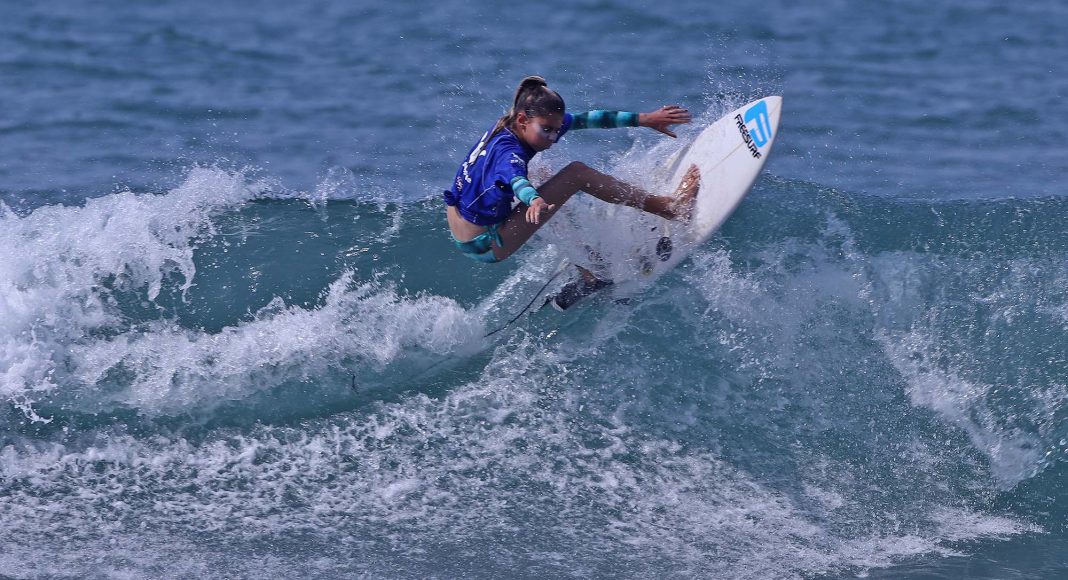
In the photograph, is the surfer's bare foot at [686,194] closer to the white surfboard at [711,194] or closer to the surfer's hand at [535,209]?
the white surfboard at [711,194]

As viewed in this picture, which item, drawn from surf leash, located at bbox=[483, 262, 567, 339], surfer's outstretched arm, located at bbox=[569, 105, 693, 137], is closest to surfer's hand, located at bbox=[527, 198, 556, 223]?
surfer's outstretched arm, located at bbox=[569, 105, 693, 137]

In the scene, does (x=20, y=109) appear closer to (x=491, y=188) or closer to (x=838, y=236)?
(x=491, y=188)

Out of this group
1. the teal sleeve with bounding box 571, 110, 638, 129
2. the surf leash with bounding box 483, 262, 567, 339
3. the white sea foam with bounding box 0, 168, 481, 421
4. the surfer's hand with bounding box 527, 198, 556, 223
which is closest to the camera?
the surfer's hand with bounding box 527, 198, 556, 223

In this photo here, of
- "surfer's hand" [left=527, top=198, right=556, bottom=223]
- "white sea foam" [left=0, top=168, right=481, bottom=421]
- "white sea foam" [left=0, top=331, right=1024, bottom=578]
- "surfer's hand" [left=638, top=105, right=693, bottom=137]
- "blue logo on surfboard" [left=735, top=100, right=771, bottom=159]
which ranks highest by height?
"surfer's hand" [left=638, top=105, right=693, bottom=137]

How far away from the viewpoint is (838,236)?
842 cm

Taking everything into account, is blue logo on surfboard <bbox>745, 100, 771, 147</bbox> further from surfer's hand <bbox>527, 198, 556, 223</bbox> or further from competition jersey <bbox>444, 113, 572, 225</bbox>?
surfer's hand <bbox>527, 198, 556, 223</bbox>

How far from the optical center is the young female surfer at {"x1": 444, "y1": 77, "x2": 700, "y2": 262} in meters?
6.21

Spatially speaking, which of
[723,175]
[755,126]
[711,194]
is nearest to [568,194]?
[711,194]

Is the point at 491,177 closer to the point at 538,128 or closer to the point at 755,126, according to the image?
the point at 538,128

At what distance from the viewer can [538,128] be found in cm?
623

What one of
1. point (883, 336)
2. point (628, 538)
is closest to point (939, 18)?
point (883, 336)

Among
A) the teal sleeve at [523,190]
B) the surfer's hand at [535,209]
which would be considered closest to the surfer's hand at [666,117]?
the teal sleeve at [523,190]

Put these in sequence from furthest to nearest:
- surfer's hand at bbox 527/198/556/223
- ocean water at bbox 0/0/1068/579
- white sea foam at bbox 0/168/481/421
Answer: white sea foam at bbox 0/168/481/421, ocean water at bbox 0/0/1068/579, surfer's hand at bbox 527/198/556/223

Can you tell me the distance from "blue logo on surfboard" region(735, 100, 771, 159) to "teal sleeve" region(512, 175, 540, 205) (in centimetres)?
208
